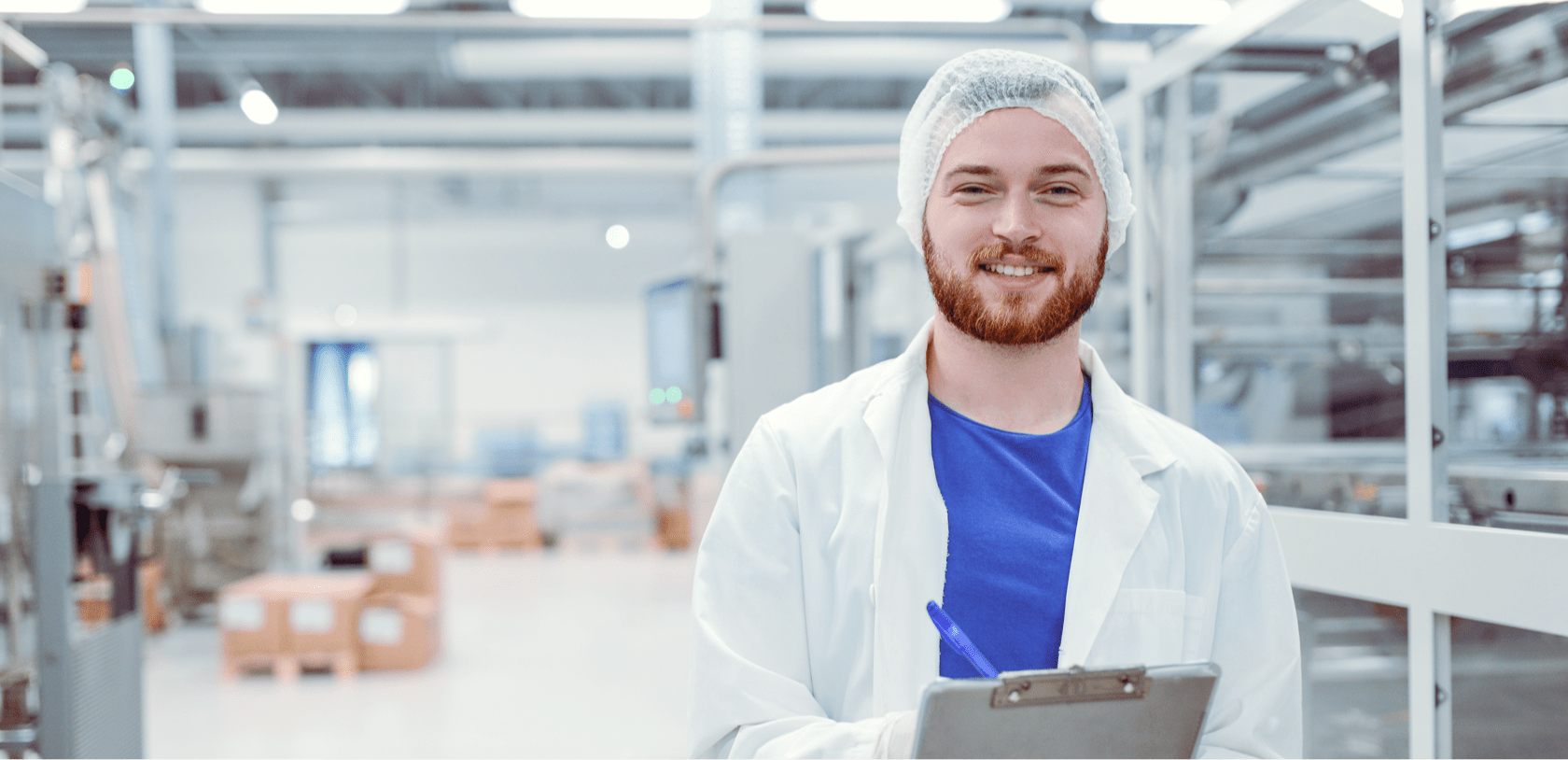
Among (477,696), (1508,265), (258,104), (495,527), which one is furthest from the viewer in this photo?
(495,527)

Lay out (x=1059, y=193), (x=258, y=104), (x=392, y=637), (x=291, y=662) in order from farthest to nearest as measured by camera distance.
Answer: (x=258, y=104)
(x=392, y=637)
(x=291, y=662)
(x=1059, y=193)

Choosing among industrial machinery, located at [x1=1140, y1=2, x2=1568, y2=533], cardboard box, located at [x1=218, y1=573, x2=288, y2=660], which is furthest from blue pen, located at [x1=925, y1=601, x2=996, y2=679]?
cardboard box, located at [x1=218, y1=573, x2=288, y2=660]

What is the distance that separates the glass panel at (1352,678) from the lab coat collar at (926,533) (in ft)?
5.09

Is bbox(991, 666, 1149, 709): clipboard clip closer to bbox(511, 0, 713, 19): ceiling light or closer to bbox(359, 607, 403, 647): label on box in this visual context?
bbox(511, 0, 713, 19): ceiling light

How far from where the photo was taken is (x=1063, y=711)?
0.79 meters

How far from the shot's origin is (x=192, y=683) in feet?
14.9

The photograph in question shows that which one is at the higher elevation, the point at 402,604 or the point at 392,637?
the point at 402,604

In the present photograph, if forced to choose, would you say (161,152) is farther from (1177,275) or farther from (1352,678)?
(1352,678)

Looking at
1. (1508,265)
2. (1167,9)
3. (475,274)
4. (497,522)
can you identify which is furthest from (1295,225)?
(475,274)

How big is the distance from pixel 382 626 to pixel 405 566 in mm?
364

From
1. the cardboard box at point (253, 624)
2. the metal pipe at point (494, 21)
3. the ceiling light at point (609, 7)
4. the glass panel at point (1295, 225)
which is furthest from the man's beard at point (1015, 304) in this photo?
the cardboard box at point (253, 624)

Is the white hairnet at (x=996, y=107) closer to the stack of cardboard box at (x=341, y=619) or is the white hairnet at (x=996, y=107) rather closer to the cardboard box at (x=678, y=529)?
the stack of cardboard box at (x=341, y=619)

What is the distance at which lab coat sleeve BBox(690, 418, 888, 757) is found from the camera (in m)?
0.97

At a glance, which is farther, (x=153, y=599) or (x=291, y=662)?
(x=153, y=599)
